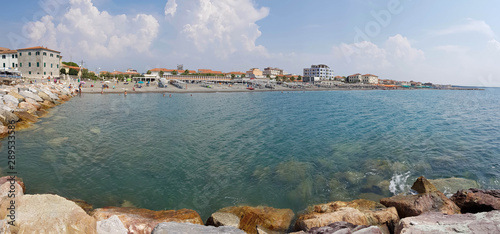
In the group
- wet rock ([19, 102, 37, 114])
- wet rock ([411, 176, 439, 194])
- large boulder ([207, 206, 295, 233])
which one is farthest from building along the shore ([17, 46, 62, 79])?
wet rock ([411, 176, 439, 194])

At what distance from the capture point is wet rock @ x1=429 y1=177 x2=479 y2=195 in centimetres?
1148

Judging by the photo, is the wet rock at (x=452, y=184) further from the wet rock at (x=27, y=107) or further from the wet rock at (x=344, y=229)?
the wet rock at (x=27, y=107)

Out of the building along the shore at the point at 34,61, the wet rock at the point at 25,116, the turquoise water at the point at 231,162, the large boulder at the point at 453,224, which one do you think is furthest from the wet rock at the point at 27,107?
the building along the shore at the point at 34,61

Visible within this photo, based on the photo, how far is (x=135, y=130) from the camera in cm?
2292

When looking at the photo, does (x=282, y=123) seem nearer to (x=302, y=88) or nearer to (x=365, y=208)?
(x=365, y=208)

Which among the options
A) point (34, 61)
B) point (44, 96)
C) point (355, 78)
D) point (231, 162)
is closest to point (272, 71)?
point (355, 78)

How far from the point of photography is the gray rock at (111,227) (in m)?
6.15

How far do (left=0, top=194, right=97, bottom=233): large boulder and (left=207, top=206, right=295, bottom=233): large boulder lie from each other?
3613 millimetres

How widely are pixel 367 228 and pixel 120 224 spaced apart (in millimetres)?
6365

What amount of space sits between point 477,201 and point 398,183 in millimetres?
3856

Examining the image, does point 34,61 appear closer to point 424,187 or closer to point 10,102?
point 10,102

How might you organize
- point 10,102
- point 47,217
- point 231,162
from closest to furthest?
point 47,217 < point 231,162 < point 10,102

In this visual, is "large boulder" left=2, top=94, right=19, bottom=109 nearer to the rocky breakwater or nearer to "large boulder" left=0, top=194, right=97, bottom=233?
the rocky breakwater

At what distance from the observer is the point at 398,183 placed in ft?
40.2
